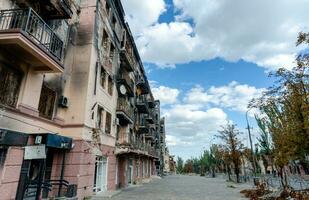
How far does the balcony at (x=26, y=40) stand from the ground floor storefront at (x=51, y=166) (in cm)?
325

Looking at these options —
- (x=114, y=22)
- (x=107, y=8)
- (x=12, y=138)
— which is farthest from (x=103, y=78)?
(x=12, y=138)

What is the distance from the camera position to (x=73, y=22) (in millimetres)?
15977

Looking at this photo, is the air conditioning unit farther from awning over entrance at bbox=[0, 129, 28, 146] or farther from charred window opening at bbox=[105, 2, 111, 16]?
charred window opening at bbox=[105, 2, 111, 16]

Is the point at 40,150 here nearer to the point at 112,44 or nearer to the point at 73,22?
the point at 73,22

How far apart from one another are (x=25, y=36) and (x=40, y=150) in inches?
164

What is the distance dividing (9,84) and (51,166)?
18.5ft

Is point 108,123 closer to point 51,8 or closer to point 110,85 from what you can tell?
point 110,85

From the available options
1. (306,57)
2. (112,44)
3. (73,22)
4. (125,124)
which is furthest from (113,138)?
(306,57)

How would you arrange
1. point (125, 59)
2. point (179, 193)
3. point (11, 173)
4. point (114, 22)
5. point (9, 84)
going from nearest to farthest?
point (11, 173)
point (9, 84)
point (179, 193)
point (114, 22)
point (125, 59)

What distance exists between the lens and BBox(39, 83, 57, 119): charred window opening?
41.7ft

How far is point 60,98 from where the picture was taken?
14.0 m

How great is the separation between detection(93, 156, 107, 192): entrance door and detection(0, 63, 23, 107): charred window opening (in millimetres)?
8166

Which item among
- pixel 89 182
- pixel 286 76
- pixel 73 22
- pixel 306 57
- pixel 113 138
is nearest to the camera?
pixel 306 57

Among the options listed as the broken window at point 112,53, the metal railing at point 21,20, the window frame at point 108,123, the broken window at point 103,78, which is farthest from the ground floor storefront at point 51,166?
the broken window at point 112,53
